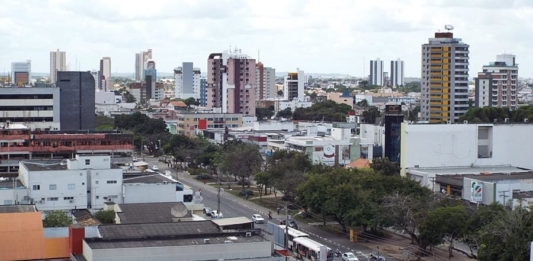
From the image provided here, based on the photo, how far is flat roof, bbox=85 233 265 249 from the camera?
68.5 feet

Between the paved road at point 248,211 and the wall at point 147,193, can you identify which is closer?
the paved road at point 248,211

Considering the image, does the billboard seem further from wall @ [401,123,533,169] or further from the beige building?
the beige building

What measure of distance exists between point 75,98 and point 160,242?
99.9ft

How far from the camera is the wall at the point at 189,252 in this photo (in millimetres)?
20375

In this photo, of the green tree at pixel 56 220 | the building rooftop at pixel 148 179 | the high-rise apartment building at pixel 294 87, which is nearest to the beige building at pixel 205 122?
the building rooftop at pixel 148 179

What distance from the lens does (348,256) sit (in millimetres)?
28094

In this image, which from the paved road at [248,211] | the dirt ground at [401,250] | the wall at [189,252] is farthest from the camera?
the paved road at [248,211]

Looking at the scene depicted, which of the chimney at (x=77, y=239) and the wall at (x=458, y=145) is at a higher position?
the wall at (x=458, y=145)

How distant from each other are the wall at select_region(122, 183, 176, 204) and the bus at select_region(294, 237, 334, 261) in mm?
5246

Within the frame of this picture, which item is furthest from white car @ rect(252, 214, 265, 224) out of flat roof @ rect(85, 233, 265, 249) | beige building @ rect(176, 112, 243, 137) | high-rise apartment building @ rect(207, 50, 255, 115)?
high-rise apartment building @ rect(207, 50, 255, 115)

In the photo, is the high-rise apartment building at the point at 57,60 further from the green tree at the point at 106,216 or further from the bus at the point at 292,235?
the green tree at the point at 106,216

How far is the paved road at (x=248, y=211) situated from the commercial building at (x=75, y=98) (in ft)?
18.6

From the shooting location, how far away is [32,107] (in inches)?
1854

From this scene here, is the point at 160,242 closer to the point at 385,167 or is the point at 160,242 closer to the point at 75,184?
the point at 75,184
